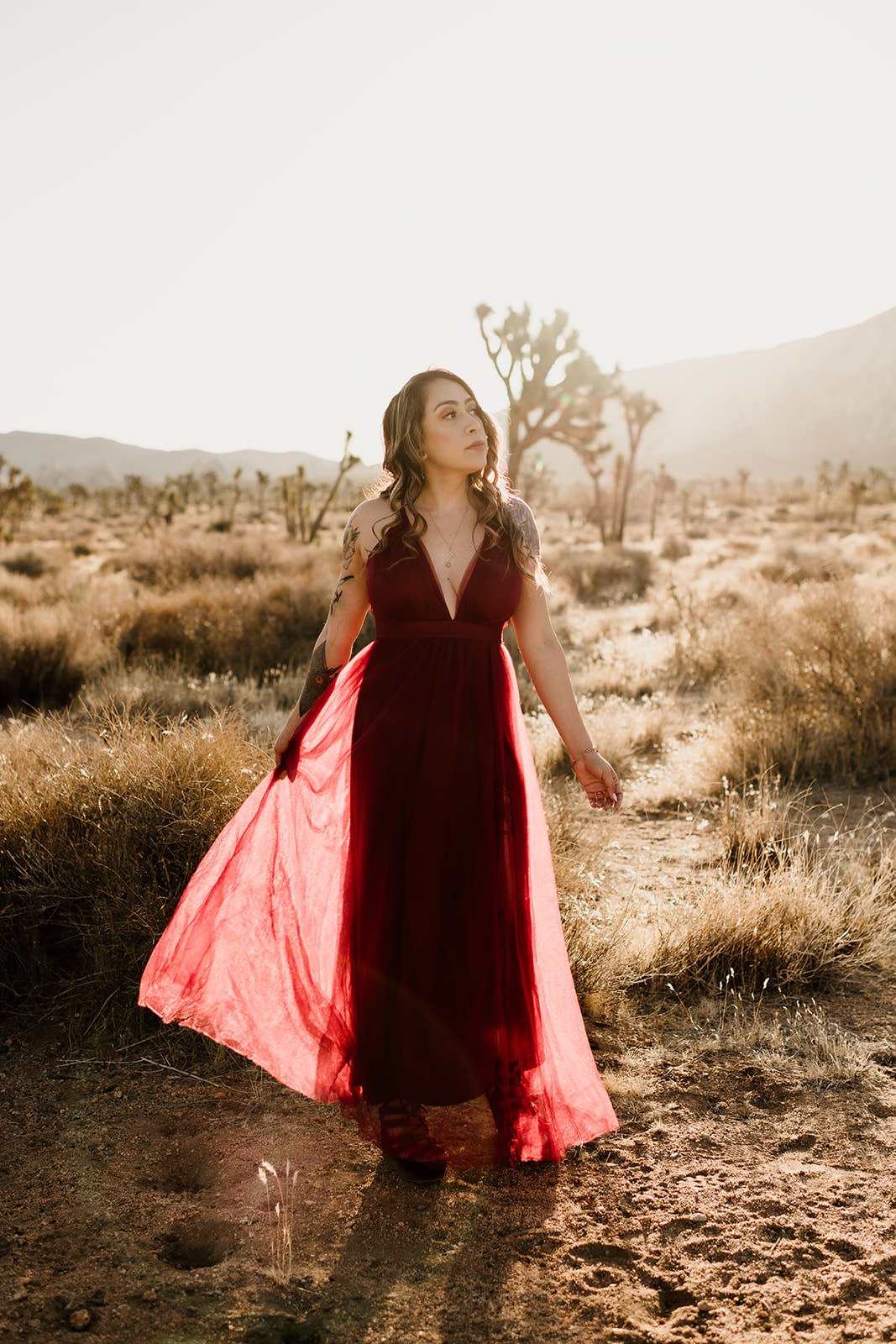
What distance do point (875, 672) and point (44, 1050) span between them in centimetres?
526

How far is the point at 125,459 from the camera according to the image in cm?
18012

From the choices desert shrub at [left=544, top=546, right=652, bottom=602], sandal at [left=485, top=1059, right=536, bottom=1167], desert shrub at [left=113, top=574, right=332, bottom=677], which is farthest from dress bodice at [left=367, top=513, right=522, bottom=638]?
desert shrub at [left=544, top=546, right=652, bottom=602]

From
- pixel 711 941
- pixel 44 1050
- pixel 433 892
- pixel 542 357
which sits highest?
pixel 542 357

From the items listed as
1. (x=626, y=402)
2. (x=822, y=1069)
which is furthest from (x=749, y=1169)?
(x=626, y=402)

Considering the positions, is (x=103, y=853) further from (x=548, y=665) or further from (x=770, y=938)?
(x=770, y=938)

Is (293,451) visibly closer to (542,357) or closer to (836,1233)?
(542,357)

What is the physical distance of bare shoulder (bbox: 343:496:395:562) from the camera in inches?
102

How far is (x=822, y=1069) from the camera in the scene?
9.65 ft

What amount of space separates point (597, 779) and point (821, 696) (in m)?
4.40

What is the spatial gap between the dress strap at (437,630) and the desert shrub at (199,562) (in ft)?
33.9

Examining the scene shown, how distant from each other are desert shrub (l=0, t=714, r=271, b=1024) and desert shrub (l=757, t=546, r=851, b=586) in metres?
10.5

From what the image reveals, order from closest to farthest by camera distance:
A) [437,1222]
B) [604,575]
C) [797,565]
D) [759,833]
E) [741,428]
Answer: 1. [437,1222]
2. [759,833]
3. [797,565]
4. [604,575]
5. [741,428]

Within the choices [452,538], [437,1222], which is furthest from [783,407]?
[437,1222]

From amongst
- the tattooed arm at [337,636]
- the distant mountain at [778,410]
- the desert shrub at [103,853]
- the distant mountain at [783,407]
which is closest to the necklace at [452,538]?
the tattooed arm at [337,636]
